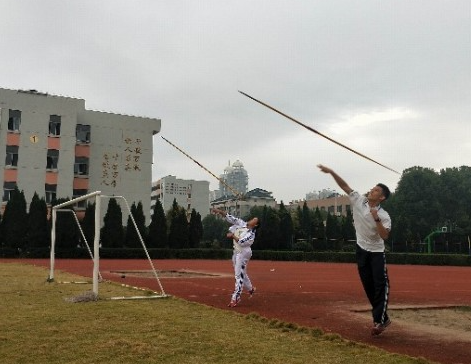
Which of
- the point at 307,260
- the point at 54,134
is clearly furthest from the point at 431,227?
the point at 54,134

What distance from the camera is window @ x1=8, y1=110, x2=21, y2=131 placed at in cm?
5034

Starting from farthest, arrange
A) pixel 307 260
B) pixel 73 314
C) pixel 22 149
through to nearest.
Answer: pixel 22 149, pixel 307 260, pixel 73 314

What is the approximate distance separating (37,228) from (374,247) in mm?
40538

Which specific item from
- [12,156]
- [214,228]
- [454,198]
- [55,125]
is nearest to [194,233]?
[55,125]

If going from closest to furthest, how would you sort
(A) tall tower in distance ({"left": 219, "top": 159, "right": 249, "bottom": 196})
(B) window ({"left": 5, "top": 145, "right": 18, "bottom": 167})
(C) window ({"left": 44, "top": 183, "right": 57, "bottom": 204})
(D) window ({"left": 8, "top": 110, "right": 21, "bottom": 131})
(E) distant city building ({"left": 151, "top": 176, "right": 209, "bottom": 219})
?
(B) window ({"left": 5, "top": 145, "right": 18, "bottom": 167}), (D) window ({"left": 8, "top": 110, "right": 21, "bottom": 131}), (C) window ({"left": 44, "top": 183, "right": 57, "bottom": 204}), (E) distant city building ({"left": 151, "top": 176, "right": 209, "bottom": 219}), (A) tall tower in distance ({"left": 219, "top": 159, "right": 249, "bottom": 196})

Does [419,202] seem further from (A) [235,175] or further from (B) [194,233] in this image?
(A) [235,175]

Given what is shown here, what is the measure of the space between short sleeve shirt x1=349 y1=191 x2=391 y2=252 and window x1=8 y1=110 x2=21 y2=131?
49.5 meters

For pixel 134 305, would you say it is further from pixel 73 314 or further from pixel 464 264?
pixel 464 264

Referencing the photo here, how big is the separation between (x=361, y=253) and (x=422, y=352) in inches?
62.9

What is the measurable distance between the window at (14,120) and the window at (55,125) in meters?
3.08

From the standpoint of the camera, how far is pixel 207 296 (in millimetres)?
11461

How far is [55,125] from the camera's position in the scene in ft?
173

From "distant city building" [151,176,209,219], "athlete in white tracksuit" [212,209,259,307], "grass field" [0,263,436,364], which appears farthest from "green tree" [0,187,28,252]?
"distant city building" [151,176,209,219]

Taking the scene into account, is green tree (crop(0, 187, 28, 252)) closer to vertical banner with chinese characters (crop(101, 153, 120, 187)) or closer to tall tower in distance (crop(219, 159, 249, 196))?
vertical banner with chinese characters (crop(101, 153, 120, 187))
